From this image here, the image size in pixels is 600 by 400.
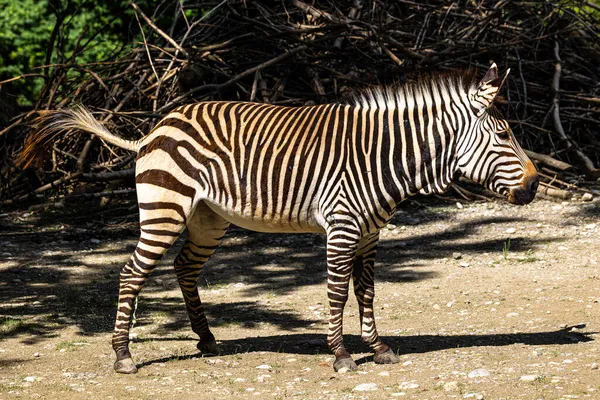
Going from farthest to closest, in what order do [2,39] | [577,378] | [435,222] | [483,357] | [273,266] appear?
[2,39] → [435,222] → [273,266] → [483,357] → [577,378]

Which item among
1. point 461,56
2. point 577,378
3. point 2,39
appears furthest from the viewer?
point 2,39

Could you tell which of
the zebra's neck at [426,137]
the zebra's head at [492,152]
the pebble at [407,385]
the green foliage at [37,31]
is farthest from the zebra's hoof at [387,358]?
A: the green foliage at [37,31]

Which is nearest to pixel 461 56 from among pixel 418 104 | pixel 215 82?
pixel 215 82

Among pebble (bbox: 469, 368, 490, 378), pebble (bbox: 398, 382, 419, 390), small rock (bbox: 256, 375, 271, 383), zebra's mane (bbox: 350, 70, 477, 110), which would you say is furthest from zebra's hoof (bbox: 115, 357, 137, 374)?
zebra's mane (bbox: 350, 70, 477, 110)

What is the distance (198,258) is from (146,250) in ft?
2.01

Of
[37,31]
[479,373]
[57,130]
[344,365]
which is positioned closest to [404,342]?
[344,365]

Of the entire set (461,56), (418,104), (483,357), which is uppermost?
(461,56)

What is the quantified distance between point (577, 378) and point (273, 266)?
4815 mm

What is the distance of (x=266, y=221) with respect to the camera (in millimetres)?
6234

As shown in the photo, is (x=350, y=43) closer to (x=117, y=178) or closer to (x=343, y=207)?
(x=117, y=178)

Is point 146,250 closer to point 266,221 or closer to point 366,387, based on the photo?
point 266,221

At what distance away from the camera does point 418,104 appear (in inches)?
244

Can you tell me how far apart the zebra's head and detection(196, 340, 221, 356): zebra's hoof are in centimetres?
229

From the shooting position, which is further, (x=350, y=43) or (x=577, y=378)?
(x=350, y=43)
